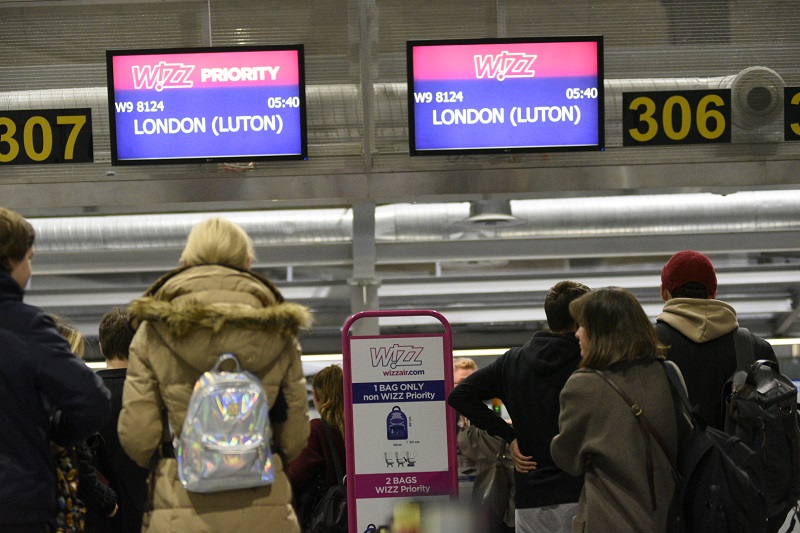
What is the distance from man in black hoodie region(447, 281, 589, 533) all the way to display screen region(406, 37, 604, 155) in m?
1.89

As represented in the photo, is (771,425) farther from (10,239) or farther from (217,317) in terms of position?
(10,239)

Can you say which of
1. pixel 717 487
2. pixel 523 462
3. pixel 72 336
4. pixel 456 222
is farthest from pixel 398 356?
pixel 456 222

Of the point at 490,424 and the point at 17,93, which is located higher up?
the point at 17,93

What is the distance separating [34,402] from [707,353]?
2282 millimetres

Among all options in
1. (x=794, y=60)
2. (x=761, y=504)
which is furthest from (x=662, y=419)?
(x=794, y=60)

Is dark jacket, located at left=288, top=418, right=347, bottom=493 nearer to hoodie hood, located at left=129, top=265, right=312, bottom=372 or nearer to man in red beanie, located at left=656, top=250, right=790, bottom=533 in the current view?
hoodie hood, located at left=129, top=265, right=312, bottom=372

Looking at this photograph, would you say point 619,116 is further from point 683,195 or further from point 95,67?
point 95,67

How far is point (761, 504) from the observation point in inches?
128

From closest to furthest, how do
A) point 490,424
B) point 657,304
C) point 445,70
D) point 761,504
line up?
point 761,504, point 490,424, point 445,70, point 657,304

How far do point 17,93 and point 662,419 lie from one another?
4.46m

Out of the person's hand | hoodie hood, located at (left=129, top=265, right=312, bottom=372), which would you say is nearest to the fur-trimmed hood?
hoodie hood, located at (left=129, top=265, right=312, bottom=372)

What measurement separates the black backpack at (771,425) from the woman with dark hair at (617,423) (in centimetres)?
36

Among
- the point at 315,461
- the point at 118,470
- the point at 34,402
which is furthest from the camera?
the point at 315,461

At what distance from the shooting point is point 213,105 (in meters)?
5.68
